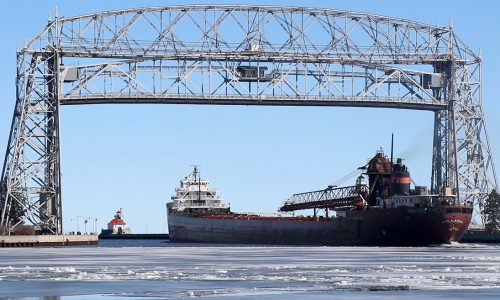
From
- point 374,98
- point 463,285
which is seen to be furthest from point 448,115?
point 463,285

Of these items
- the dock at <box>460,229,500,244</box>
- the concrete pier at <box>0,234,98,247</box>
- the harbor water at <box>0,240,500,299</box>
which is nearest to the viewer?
the harbor water at <box>0,240,500,299</box>

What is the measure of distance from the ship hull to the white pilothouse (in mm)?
10357

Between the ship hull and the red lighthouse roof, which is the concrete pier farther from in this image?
the red lighthouse roof

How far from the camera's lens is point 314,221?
90250mm

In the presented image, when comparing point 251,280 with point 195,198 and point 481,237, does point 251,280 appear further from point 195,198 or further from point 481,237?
point 195,198

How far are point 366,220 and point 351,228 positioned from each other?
2172 mm

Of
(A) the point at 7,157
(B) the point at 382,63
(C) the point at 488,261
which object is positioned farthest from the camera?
(B) the point at 382,63

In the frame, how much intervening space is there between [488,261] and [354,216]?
117 feet

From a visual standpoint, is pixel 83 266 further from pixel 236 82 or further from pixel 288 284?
pixel 236 82

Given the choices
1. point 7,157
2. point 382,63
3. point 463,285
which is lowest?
point 463,285

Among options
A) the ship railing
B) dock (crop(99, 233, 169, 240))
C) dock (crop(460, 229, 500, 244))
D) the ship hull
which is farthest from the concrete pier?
dock (crop(99, 233, 169, 240))

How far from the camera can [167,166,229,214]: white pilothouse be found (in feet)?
386

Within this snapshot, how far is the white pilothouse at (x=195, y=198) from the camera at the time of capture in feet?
386

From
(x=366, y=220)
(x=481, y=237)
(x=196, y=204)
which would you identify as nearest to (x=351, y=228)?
(x=366, y=220)
